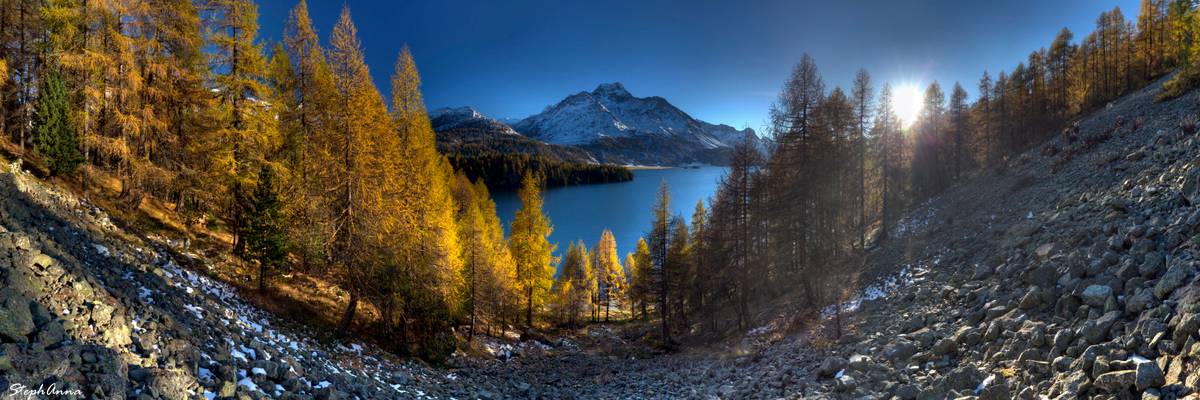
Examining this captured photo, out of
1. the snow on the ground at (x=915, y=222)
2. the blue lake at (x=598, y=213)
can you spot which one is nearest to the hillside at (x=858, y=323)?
the snow on the ground at (x=915, y=222)

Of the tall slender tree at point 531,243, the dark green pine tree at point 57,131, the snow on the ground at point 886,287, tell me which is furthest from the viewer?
the tall slender tree at point 531,243

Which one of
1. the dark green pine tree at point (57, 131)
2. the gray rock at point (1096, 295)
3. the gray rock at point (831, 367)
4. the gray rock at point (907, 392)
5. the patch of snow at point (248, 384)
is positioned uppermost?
the dark green pine tree at point (57, 131)

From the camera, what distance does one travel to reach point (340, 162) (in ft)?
45.9

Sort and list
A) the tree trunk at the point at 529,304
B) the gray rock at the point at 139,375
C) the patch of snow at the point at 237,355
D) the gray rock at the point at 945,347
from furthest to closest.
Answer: the tree trunk at the point at 529,304 → the gray rock at the point at 945,347 → the patch of snow at the point at 237,355 → the gray rock at the point at 139,375

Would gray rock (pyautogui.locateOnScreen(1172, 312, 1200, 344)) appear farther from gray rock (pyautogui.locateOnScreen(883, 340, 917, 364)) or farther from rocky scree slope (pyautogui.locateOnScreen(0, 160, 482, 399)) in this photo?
rocky scree slope (pyautogui.locateOnScreen(0, 160, 482, 399))

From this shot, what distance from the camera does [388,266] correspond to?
49.3 ft

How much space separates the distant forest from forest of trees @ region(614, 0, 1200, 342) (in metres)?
104

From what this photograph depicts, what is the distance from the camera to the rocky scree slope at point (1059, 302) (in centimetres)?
615

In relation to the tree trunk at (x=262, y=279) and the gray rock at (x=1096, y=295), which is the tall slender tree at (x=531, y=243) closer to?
the tree trunk at (x=262, y=279)

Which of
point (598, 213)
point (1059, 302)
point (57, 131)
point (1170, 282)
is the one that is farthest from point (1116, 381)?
point (598, 213)

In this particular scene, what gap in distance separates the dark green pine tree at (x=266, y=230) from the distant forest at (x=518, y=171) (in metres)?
116

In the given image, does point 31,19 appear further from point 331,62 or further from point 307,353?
point 307,353

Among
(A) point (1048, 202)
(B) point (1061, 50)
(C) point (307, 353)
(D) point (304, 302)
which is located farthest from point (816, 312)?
(B) point (1061, 50)
